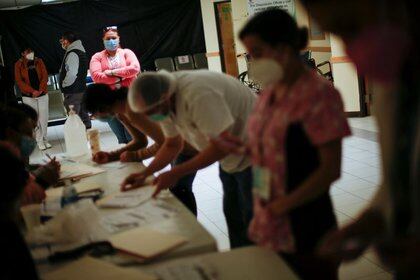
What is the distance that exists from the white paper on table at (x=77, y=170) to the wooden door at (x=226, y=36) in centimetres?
677

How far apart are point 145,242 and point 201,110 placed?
1.71 ft

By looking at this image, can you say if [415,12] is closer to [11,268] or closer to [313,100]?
[313,100]

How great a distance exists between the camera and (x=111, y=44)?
5.79m

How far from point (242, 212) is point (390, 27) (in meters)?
1.40

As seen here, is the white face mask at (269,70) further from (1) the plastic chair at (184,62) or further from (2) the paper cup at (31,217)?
(1) the plastic chair at (184,62)

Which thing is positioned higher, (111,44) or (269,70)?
(111,44)

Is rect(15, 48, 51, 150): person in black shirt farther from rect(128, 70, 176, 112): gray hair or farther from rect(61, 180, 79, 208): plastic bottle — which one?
rect(128, 70, 176, 112): gray hair

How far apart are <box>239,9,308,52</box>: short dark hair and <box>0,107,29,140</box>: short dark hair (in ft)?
4.65

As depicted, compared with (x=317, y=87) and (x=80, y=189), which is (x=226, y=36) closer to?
(x=80, y=189)

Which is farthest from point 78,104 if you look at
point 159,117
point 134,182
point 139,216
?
point 139,216

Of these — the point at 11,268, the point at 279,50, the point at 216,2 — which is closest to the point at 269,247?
the point at 279,50

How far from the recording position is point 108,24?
8.89m

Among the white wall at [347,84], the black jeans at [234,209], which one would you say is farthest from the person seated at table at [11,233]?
the white wall at [347,84]

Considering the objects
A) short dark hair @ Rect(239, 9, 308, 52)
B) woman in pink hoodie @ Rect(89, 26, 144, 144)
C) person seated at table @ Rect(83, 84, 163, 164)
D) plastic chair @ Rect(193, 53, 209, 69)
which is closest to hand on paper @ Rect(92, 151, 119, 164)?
person seated at table @ Rect(83, 84, 163, 164)
